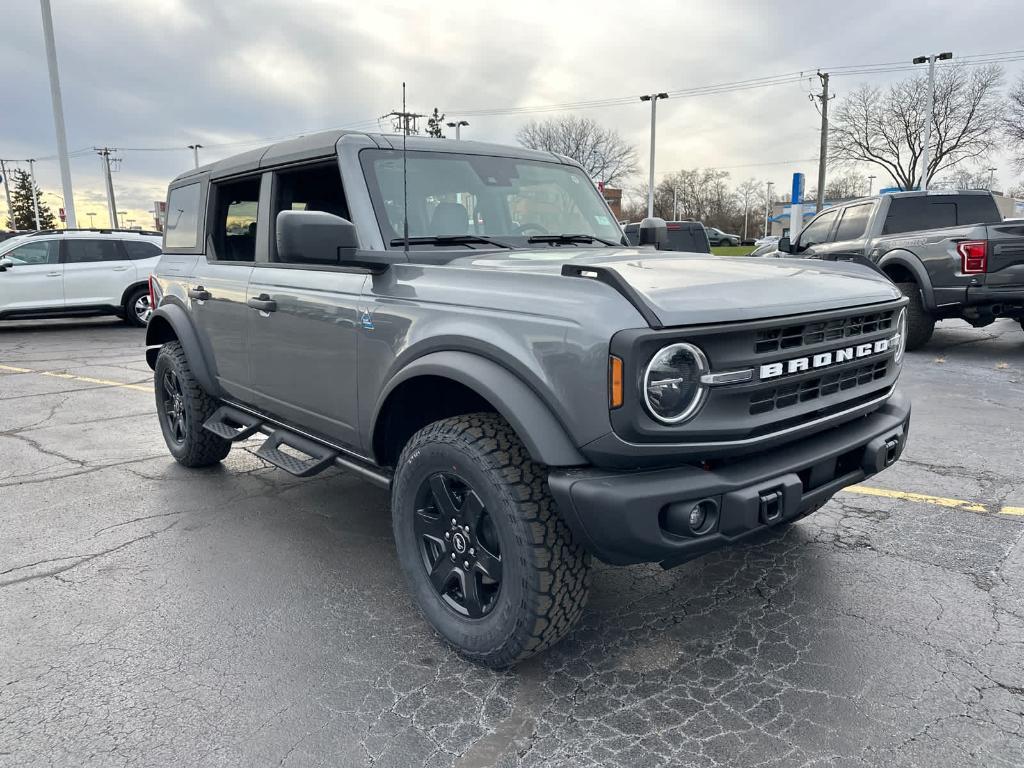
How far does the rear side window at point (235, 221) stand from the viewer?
4.23m

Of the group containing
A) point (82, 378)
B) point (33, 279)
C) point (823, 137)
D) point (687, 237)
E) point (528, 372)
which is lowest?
point (82, 378)

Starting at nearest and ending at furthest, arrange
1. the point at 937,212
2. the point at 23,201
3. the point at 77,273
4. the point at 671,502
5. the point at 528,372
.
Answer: the point at 671,502 → the point at 528,372 → the point at 937,212 → the point at 77,273 → the point at 23,201

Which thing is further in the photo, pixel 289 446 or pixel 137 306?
pixel 137 306

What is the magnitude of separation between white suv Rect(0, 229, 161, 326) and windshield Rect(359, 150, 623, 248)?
1164cm

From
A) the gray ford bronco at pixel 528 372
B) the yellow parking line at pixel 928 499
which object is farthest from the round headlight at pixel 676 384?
the yellow parking line at pixel 928 499

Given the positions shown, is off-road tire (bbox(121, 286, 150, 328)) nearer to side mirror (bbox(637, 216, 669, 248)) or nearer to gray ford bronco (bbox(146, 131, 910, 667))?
gray ford bronco (bbox(146, 131, 910, 667))

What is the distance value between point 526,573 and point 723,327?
97cm

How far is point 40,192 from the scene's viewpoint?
9156 cm

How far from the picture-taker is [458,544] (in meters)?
2.75

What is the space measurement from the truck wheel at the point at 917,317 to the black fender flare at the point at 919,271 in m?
0.12

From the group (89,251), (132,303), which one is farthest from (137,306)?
(89,251)

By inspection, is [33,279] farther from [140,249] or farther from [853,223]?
[853,223]

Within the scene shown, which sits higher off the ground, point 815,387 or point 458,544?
point 815,387

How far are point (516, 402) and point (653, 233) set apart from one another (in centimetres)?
247
